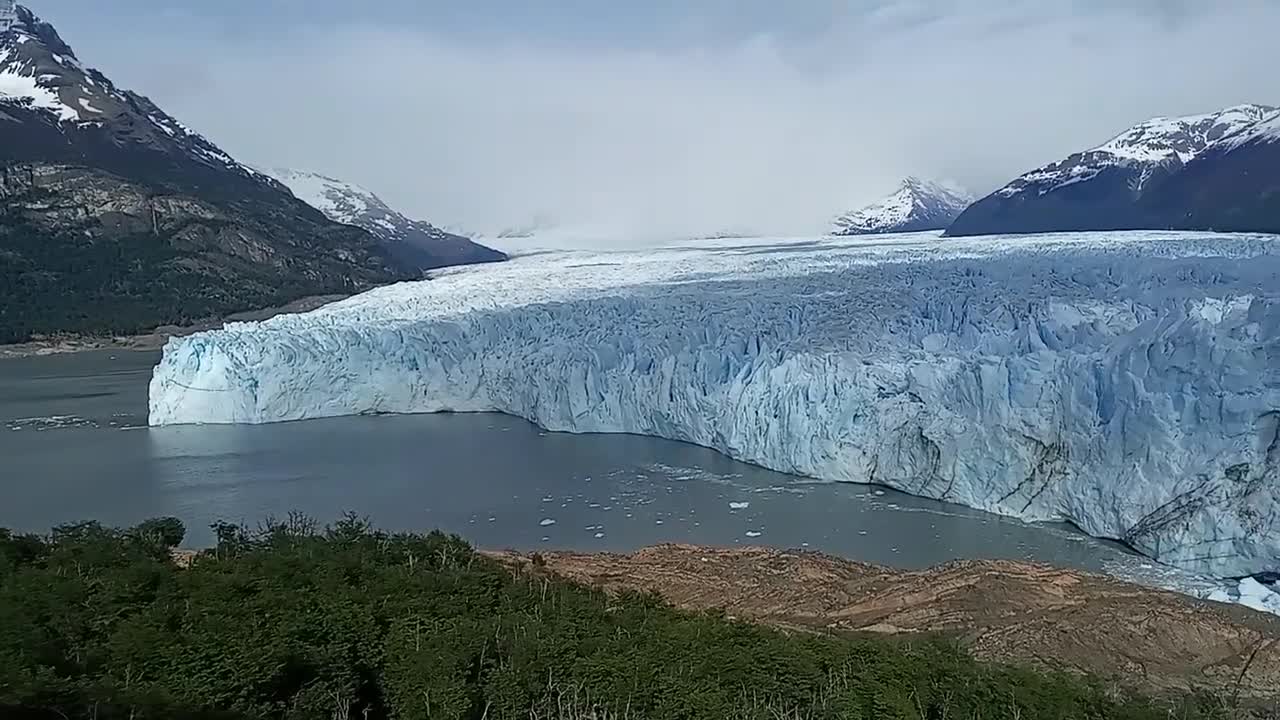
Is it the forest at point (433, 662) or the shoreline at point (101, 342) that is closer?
the forest at point (433, 662)

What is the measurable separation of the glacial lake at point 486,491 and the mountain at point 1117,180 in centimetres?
2210

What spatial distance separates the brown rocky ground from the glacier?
149 cm

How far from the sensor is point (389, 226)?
78938 millimetres

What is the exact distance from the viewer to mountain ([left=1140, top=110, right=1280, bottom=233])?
2686 centimetres

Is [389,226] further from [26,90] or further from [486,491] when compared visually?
[486,491]

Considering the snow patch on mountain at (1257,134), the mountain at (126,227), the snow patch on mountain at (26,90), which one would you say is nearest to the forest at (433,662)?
the snow patch on mountain at (1257,134)

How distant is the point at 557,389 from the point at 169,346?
21.1ft

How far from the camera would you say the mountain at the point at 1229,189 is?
88.1ft

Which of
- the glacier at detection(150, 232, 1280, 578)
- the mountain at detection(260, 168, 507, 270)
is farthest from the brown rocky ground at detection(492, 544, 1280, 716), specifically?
the mountain at detection(260, 168, 507, 270)

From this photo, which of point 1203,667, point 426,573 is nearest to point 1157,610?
point 1203,667

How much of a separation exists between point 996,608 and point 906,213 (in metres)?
68.2

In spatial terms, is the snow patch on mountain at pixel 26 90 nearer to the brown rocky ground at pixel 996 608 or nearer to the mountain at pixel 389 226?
the mountain at pixel 389 226

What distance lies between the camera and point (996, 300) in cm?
1314

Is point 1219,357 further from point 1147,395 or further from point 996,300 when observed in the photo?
point 996,300
